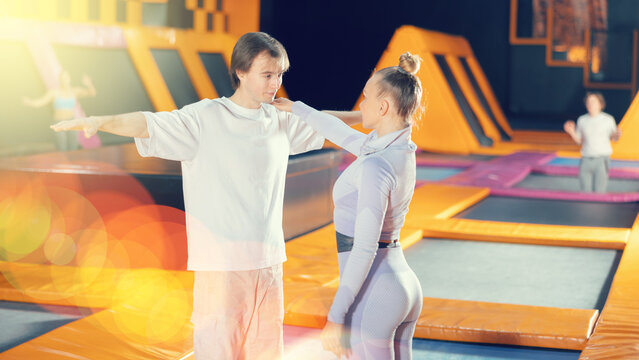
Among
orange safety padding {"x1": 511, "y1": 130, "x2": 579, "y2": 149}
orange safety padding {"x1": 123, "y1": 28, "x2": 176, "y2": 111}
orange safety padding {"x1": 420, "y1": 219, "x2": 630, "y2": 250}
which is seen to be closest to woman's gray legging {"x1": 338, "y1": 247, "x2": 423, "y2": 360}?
orange safety padding {"x1": 420, "y1": 219, "x2": 630, "y2": 250}

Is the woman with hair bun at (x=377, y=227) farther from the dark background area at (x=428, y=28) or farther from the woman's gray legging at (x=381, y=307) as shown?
the dark background area at (x=428, y=28)

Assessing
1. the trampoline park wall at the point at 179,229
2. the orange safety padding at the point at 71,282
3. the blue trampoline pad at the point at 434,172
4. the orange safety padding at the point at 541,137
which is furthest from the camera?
the orange safety padding at the point at 541,137

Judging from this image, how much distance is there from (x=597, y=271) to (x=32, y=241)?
327cm

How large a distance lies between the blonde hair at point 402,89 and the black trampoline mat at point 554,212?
442 centimetres

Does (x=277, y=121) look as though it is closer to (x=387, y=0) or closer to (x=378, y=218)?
(x=378, y=218)

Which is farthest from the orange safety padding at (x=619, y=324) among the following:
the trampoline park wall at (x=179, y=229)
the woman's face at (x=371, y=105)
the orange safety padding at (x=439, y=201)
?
the orange safety padding at (x=439, y=201)

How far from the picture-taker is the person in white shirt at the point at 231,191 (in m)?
1.93

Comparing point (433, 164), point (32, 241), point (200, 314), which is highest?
point (200, 314)

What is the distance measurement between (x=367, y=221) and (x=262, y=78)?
457 millimetres

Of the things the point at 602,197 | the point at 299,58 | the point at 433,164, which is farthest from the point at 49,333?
the point at 299,58

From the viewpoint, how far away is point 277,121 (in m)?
2.07

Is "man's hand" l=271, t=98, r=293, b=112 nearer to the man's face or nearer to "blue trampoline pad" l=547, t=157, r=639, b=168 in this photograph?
the man's face

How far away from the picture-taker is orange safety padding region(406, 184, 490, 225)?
233 inches

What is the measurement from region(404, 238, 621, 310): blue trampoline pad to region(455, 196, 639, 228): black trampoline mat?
889 millimetres
